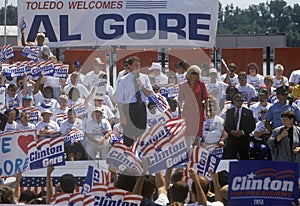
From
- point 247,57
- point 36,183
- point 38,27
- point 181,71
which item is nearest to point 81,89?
point 38,27

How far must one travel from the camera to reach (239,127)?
13.0 m

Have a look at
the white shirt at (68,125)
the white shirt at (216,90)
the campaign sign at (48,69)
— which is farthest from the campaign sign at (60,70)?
the white shirt at (216,90)

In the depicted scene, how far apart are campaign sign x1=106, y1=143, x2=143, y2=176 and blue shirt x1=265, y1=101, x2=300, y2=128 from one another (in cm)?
454

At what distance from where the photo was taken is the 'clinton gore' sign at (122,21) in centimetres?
1500

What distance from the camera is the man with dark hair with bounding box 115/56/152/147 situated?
38.9 ft

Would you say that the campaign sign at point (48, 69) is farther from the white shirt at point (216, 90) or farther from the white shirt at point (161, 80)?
the white shirt at point (216, 90)

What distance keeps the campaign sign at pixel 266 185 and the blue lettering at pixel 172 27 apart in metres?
7.96

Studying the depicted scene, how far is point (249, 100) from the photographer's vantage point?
15023 millimetres

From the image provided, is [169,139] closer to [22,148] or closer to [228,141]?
[22,148]

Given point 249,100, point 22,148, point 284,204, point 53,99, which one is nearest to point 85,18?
point 53,99

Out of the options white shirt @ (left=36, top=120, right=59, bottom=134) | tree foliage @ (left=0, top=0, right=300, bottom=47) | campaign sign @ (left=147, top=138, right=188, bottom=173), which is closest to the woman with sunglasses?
white shirt @ (left=36, top=120, right=59, bottom=134)

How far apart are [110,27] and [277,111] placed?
3.55 metres

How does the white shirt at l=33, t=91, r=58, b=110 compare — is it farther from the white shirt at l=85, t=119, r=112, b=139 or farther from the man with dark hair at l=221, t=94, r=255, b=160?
the man with dark hair at l=221, t=94, r=255, b=160

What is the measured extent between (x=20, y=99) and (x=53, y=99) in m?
0.68
